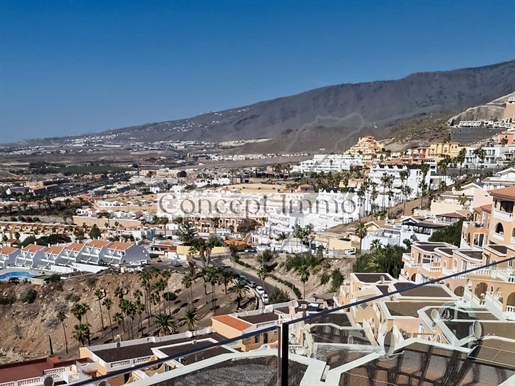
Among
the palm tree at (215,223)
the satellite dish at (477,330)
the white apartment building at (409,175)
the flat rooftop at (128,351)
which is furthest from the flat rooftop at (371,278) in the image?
the palm tree at (215,223)

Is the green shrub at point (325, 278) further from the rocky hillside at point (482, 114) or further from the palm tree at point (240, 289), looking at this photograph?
the rocky hillside at point (482, 114)

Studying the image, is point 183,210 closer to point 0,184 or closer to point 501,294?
point 501,294

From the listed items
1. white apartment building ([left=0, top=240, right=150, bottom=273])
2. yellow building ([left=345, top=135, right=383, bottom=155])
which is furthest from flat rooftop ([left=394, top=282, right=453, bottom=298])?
yellow building ([left=345, top=135, right=383, bottom=155])

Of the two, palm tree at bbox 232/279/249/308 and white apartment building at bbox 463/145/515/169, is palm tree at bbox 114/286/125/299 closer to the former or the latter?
palm tree at bbox 232/279/249/308

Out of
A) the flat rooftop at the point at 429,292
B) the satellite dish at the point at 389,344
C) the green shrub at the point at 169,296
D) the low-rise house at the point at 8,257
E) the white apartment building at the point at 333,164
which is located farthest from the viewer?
the white apartment building at the point at 333,164

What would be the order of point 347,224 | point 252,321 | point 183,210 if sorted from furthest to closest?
point 183,210 < point 347,224 < point 252,321

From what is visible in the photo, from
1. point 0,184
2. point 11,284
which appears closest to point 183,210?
point 11,284

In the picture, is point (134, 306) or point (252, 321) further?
point (134, 306)

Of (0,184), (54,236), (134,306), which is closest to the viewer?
(134,306)
